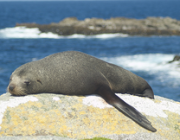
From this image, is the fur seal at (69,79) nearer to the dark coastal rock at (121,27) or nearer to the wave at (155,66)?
the wave at (155,66)

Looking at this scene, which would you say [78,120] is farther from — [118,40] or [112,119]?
[118,40]

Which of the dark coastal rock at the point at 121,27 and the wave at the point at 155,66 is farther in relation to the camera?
the dark coastal rock at the point at 121,27

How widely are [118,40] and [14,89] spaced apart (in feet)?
132

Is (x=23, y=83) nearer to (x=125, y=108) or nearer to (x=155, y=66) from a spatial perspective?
(x=125, y=108)

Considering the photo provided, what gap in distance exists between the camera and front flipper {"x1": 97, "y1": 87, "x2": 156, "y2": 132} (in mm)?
6371

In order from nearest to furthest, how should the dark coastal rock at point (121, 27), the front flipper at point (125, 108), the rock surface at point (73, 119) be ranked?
the rock surface at point (73, 119) → the front flipper at point (125, 108) → the dark coastal rock at point (121, 27)

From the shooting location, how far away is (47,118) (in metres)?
5.97

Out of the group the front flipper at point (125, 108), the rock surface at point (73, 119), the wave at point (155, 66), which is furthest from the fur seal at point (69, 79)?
the wave at point (155, 66)

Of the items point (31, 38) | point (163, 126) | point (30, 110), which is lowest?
point (31, 38)

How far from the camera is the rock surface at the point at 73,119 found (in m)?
Result: 5.71

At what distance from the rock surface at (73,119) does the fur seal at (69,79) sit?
0.22 m

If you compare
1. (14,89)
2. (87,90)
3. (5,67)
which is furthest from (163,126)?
(5,67)

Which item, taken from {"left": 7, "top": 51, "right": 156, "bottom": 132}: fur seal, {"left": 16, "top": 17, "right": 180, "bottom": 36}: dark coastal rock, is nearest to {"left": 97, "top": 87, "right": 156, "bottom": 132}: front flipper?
{"left": 7, "top": 51, "right": 156, "bottom": 132}: fur seal

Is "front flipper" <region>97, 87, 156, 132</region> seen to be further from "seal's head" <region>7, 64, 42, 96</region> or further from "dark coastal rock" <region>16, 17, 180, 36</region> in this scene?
"dark coastal rock" <region>16, 17, 180, 36</region>
